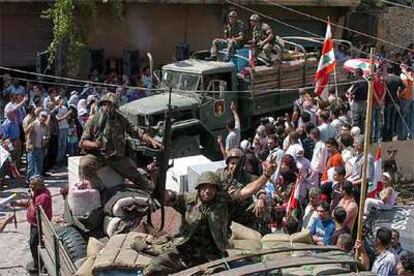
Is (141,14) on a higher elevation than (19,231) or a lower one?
higher

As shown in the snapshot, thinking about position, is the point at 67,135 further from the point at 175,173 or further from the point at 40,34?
the point at 40,34

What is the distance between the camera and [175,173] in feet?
40.0

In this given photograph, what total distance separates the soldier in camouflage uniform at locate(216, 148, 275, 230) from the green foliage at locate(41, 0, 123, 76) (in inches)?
459

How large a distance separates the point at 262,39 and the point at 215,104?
200cm

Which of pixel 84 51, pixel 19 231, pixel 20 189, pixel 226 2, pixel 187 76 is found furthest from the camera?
pixel 226 2

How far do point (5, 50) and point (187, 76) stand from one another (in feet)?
26.2

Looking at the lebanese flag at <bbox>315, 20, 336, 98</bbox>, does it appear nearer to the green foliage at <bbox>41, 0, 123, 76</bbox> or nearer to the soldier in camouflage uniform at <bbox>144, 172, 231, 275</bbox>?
the soldier in camouflage uniform at <bbox>144, 172, 231, 275</bbox>

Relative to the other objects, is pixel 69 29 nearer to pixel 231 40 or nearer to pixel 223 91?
pixel 231 40

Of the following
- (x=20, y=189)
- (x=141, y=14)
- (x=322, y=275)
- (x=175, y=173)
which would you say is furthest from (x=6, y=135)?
(x=322, y=275)

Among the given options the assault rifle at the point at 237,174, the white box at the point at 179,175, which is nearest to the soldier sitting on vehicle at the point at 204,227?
the assault rifle at the point at 237,174

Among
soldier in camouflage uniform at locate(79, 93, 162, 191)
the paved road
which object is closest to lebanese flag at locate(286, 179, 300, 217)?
soldier in camouflage uniform at locate(79, 93, 162, 191)

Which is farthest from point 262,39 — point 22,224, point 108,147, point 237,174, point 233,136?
point 237,174

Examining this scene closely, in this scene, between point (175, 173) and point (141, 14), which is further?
point (141, 14)

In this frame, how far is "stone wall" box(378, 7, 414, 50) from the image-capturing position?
27.8 meters
